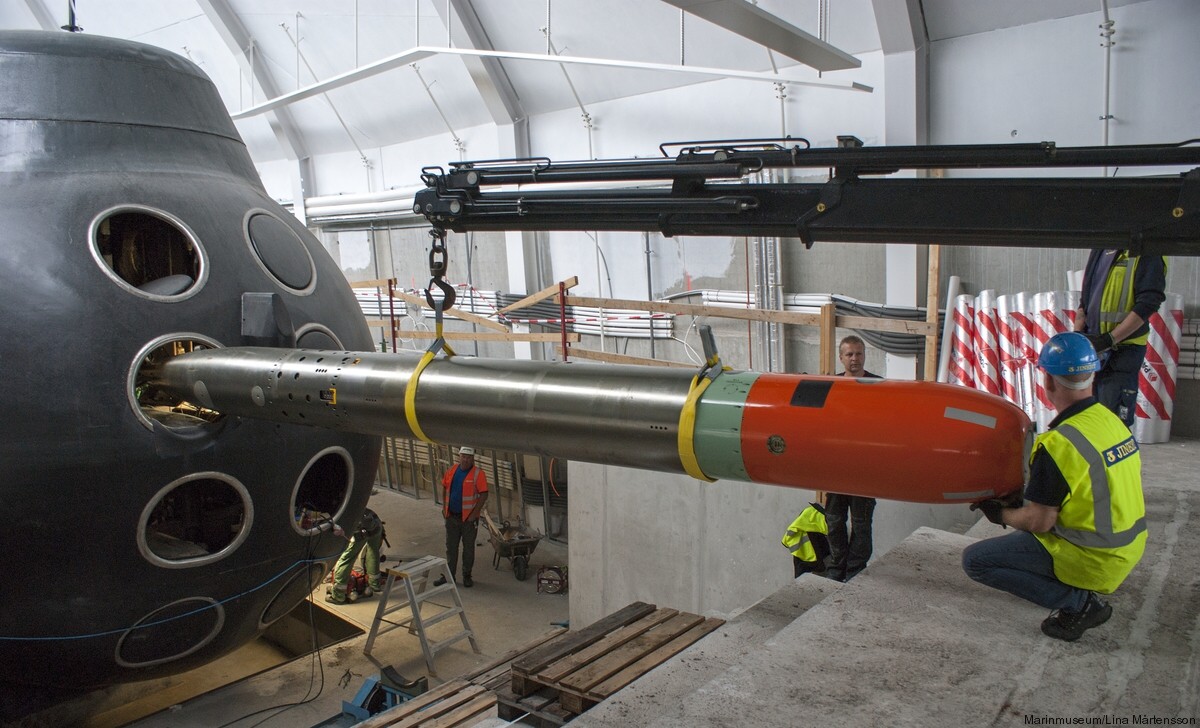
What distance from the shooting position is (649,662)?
4918mm

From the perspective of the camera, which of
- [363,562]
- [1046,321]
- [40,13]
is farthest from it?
[40,13]

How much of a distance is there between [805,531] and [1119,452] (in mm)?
2836

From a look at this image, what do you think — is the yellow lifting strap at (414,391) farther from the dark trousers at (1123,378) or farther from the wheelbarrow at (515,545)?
the wheelbarrow at (515,545)

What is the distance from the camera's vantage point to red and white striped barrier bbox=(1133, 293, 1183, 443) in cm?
680

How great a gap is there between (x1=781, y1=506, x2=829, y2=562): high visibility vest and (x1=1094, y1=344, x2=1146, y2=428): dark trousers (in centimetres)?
190

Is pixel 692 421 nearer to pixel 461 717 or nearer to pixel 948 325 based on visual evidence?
pixel 461 717

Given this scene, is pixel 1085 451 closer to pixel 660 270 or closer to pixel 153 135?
pixel 153 135

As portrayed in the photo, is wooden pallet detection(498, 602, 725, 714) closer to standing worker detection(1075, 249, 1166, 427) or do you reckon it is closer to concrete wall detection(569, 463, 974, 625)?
concrete wall detection(569, 463, 974, 625)

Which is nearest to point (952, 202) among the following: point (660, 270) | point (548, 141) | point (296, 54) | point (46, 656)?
point (46, 656)

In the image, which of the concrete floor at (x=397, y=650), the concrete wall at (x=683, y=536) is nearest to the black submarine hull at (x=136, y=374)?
the concrete floor at (x=397, y=650)

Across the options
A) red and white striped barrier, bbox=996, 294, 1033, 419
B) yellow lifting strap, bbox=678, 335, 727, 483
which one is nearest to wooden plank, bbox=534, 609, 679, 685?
yellow lifting strap, bbox=678, 335, 727, 483

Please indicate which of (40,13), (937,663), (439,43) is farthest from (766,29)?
(40,13)

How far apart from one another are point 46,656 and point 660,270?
7826mm

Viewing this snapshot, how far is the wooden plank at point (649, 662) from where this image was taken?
15.0ft
